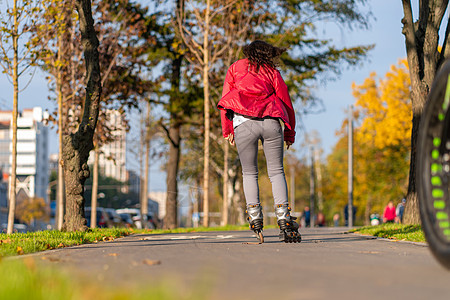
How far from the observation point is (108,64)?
22109 millimetres

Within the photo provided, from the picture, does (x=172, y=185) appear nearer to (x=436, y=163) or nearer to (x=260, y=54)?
(x=260, y=54)

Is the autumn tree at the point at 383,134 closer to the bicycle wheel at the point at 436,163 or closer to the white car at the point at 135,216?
the white car at the point at 135,216

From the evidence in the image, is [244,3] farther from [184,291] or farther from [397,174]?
[397,174]

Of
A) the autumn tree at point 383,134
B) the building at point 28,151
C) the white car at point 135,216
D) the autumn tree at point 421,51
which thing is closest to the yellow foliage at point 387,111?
the autumn tree at point 383,134

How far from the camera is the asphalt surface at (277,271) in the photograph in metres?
3.19

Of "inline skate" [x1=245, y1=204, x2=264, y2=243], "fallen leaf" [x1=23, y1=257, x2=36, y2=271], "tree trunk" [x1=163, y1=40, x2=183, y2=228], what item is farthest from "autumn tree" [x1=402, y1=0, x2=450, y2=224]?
"tree trunk" [x1=163, y1=40, x2=183, y2=228]

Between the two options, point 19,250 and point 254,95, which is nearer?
point 19,250

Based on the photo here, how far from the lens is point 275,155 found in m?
7.34

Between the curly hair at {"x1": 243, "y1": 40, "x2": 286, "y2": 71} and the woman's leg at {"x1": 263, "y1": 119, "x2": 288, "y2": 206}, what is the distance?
721 millimetres

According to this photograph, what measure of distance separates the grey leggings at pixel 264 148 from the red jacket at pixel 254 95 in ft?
0.44

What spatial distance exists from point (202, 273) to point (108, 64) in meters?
18.8

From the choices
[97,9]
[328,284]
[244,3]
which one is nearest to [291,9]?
[244,3]

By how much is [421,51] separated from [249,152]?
790 centimetres

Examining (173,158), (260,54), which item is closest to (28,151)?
(173,158)
